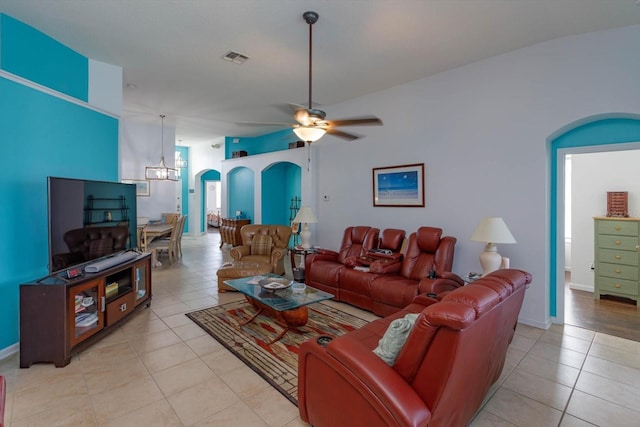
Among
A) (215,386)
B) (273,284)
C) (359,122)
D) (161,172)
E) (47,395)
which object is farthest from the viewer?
(161,172)

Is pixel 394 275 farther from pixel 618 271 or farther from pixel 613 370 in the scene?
pixel 618 271

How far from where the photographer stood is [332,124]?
310 centimetres

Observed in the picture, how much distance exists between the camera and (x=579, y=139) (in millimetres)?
3504

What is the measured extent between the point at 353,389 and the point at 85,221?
310 cm

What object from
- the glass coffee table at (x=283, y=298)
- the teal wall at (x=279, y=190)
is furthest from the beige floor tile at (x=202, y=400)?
the teal wall at (x=279, y=190)

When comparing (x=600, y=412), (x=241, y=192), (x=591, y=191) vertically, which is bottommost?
(x=600, y=412)

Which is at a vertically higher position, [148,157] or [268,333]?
[148,157]

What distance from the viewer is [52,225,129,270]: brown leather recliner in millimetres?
2852

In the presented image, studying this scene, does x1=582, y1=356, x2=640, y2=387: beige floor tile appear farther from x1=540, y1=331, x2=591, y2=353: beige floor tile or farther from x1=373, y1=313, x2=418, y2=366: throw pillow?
x1=373, y1=313, x2=418, y2=366: throw pillow

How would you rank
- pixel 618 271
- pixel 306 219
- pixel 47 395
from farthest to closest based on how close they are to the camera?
pixel 306 219, pixel 618 271, pixel 47 395

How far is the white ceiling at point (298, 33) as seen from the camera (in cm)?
283

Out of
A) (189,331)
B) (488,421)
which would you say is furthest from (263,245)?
(488,421)

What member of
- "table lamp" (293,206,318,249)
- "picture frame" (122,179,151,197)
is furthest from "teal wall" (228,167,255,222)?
"table lamp" (293,206,318,249)

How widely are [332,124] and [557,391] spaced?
9.81ft
